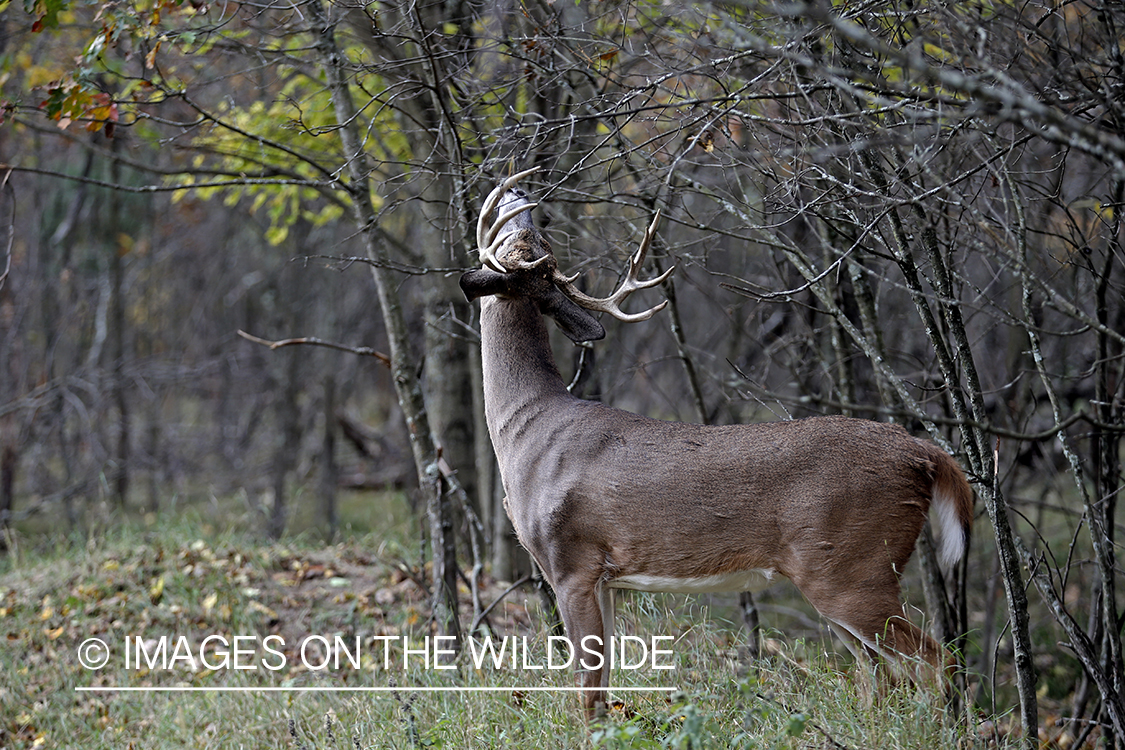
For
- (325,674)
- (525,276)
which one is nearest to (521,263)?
(525,276)

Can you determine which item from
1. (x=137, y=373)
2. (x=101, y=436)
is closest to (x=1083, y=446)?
(x=137, y=373)

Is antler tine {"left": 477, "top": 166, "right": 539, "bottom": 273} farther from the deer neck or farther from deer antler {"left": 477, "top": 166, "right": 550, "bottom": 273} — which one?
the deer neck

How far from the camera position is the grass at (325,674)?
3785mm

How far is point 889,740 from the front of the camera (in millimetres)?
3586

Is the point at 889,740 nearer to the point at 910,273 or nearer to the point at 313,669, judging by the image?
the point at 910,273

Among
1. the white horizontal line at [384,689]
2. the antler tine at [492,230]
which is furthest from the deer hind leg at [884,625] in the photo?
the antler tine at [492,230]

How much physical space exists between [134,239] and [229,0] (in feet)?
39.4

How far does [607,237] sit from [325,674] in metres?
3.15

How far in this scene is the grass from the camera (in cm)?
379

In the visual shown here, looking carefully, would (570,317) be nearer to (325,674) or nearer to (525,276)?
(525,276)

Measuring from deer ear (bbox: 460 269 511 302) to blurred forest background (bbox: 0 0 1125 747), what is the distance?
0.37 m

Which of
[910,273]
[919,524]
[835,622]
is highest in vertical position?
[910,273]

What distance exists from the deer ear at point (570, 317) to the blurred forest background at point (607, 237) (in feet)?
1.67

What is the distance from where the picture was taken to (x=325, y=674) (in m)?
5.93
